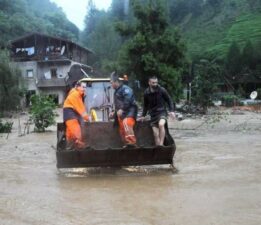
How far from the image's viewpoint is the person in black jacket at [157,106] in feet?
34.6

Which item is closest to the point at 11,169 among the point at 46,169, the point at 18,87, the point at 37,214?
the point at 46,169

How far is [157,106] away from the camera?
10641 mm

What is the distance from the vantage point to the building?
203ft

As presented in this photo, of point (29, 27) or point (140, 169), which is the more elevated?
point (29, 27)

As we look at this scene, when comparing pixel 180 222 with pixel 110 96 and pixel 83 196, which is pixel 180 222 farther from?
pixel 110 96

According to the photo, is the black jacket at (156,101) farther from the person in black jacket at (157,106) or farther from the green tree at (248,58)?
the green tree at (248,58)

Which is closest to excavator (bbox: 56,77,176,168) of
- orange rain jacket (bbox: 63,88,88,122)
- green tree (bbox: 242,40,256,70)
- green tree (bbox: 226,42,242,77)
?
orange rain jacket (bbox: 63,88,88,122)

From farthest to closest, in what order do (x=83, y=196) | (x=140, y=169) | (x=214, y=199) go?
(x=140, y=169)
(x=83, y=196)
(x=214, y=199)

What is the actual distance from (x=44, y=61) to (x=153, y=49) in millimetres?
26545

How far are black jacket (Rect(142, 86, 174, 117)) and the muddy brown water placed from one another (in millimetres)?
1128

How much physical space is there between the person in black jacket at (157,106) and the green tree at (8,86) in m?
33.0

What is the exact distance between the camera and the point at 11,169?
1137 cm

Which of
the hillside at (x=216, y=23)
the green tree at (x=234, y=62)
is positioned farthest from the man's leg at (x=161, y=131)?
the hillside at (x=216, y=23)

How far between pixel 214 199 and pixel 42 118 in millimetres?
16728
